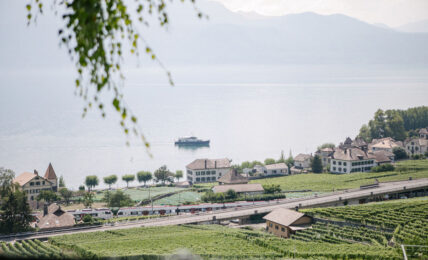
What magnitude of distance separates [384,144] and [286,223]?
1902 inches

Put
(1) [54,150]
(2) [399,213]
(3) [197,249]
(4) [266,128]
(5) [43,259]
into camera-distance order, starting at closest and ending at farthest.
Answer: (5) [43,259] → (3) [197,249] → (2) [399,213] → (1) [54,150] → (4) [266,128]

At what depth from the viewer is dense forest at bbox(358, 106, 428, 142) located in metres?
81.3

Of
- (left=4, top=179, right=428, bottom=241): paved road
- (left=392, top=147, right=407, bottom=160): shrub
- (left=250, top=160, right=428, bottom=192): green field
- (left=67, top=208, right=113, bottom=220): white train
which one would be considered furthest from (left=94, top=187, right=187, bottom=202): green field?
(left=392, top=147, right=407, bottom=160): shrub

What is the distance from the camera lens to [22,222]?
113 feet

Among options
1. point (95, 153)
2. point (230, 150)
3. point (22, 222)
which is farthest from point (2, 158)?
point (22, 222)

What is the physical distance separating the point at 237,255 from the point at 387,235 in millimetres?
11263

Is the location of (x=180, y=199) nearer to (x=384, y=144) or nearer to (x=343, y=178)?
(x=343, y=178)

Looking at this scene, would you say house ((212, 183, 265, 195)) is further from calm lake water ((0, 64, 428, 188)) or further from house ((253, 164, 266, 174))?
calm lake water ((0, 64, 428, 188))

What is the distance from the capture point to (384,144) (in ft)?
242

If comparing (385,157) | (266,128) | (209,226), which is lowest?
(209,226)

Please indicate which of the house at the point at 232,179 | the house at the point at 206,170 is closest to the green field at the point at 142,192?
the house at the point at 206,170

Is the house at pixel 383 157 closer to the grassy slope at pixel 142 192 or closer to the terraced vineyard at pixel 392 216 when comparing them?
the terraced vineyard at pixel 392 216

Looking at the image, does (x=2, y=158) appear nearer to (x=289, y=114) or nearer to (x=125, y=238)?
(x=125, y=238)

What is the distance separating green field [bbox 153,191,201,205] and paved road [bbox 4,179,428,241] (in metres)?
8.48
